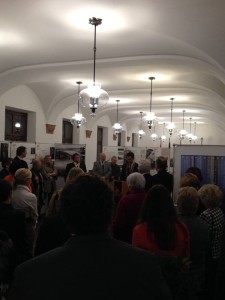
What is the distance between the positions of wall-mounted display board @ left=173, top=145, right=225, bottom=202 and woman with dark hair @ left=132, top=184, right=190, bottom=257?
11.1 ft

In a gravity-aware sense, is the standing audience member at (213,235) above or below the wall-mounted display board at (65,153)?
below

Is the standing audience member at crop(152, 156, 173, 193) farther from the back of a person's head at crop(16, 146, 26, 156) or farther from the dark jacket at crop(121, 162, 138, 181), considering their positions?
the dark jacket at crop(121, 162, 138, 181)

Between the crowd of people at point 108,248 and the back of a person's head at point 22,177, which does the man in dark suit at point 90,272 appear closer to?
the crowd of people at point 108,248

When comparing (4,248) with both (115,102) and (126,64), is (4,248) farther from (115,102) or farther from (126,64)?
(115,102)

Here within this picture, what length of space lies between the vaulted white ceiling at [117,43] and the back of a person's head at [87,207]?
12.0ft

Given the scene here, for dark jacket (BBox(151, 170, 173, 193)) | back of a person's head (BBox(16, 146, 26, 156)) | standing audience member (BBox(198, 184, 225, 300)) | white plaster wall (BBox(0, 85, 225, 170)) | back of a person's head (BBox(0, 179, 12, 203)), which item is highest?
white plaster wall (BBox(0, 85, 225, 170))

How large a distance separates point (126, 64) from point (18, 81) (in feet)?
9.40

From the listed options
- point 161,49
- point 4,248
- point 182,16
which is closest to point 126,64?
point 161,49

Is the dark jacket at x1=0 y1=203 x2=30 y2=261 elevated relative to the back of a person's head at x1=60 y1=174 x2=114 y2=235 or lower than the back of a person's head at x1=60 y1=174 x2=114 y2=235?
lower

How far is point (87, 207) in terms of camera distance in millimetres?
1201

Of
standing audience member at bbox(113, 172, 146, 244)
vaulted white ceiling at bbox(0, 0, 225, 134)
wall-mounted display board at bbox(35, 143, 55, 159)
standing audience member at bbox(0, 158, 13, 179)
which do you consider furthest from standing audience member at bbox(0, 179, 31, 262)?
wall-mounted display board at bbox(35, 143, 55, 159)

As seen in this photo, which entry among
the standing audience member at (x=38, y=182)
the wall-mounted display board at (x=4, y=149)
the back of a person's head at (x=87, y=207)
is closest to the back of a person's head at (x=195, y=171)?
the standing audience member at (x=38, y=182)

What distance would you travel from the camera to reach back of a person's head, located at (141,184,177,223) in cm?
234

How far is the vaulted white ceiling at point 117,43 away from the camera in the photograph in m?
4.59
